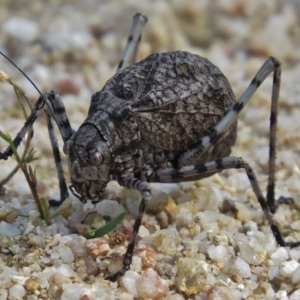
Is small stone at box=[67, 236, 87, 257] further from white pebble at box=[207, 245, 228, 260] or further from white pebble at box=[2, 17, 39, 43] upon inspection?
white pebble at box=[2, 17, 39, 43]

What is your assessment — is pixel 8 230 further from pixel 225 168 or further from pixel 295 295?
pixel 295 295

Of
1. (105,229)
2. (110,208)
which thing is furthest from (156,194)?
(105,229)

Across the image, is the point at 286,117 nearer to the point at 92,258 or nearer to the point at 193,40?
the point at 193,40

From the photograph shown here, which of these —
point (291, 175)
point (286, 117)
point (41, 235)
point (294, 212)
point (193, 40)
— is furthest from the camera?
point (193, 40)

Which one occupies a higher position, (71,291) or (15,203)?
(15,203)

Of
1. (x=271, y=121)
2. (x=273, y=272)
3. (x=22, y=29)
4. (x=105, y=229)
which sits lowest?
(x=273, y=272)

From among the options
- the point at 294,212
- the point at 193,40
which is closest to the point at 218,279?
the point at 294,212

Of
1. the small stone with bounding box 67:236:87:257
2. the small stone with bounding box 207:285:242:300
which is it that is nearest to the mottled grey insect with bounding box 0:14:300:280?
the small stone with bounding box 67:236:87:257

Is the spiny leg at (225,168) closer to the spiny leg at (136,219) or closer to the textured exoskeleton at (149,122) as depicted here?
the textured exoskeleton at (149,122)

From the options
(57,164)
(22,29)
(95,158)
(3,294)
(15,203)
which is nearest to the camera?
(3,294)
